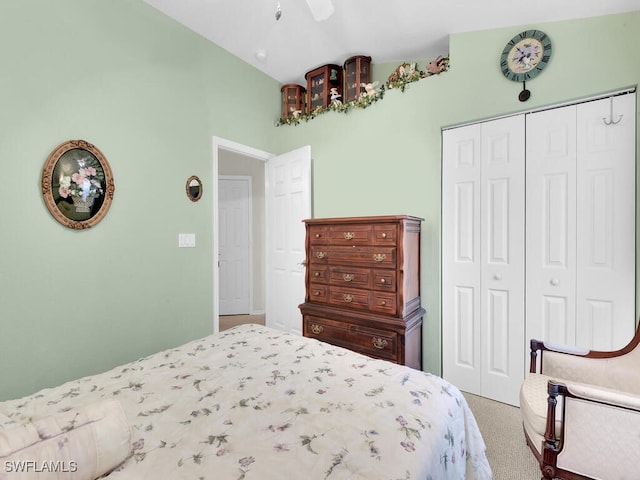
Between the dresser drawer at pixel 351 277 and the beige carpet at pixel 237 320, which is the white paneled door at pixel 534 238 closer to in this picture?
the dresser drawer at pixel 351 277

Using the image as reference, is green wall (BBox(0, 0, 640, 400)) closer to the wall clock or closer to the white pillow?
the wall clock

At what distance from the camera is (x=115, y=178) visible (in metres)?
2.35

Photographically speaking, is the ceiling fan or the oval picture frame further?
the oval picture frame

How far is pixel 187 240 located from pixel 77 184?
0.95m

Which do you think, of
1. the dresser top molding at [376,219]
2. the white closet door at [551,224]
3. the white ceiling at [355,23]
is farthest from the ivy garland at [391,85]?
the dresser top molding at [376,219]

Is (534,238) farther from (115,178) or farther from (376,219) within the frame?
(115,178)

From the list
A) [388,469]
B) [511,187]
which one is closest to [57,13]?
[388,469]

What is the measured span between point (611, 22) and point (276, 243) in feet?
11.0

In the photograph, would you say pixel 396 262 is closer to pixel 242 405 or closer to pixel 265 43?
pixel 242 405

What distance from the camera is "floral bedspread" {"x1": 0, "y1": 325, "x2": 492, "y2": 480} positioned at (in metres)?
0.85

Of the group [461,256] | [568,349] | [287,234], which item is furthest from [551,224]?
[287,234]

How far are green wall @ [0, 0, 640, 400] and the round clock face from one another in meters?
0.06

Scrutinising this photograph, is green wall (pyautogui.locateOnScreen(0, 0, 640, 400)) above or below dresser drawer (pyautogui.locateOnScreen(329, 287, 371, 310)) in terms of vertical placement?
above

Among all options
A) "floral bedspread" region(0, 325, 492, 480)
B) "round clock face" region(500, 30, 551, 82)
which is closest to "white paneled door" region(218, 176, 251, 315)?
"floral bedspread" region(0, 325, 492, 480)
